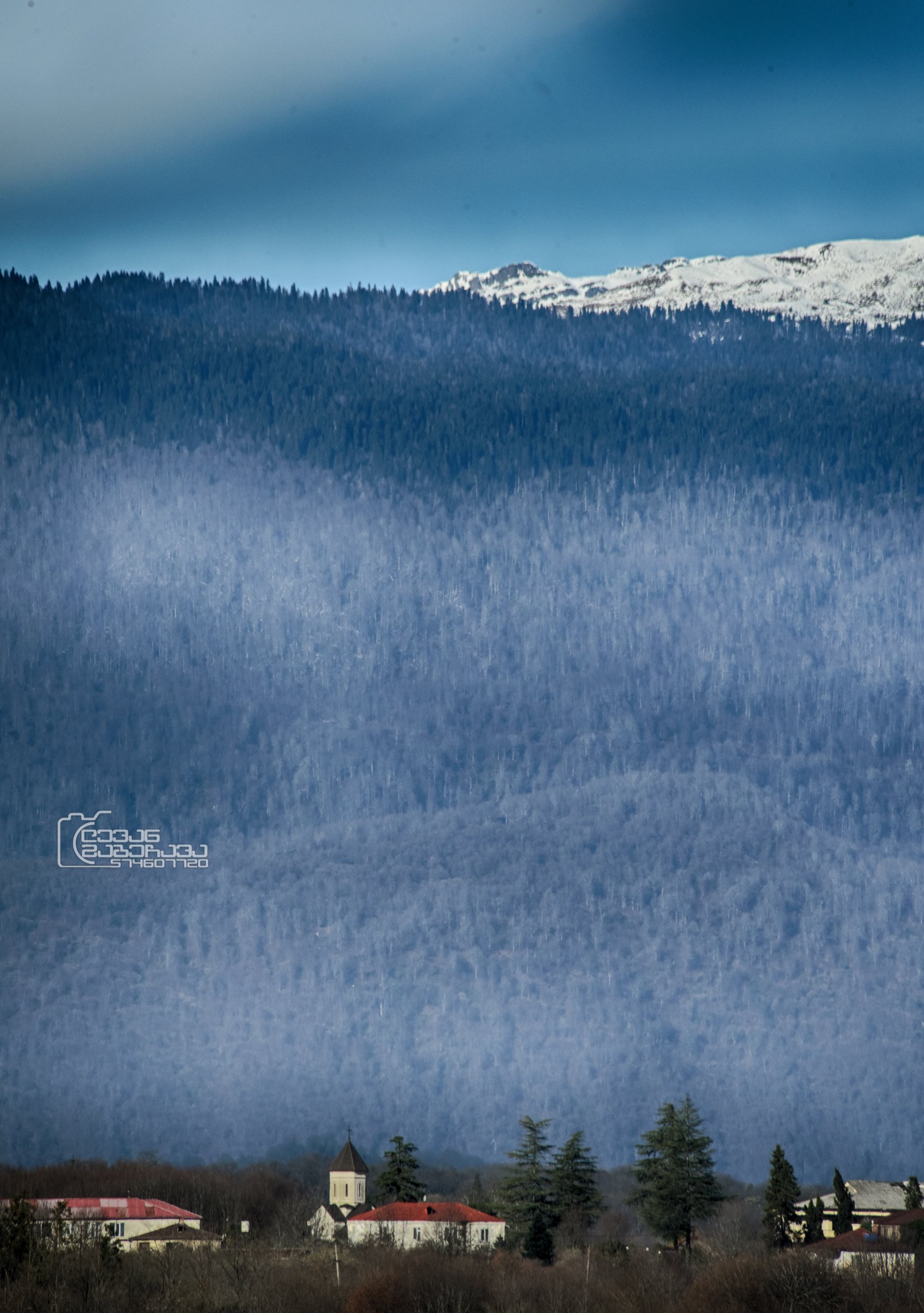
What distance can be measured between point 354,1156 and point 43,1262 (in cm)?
7929

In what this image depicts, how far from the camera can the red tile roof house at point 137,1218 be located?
79.8 metres

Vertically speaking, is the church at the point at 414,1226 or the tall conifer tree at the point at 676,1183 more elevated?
the tall conifer tree at the point at 676,1183

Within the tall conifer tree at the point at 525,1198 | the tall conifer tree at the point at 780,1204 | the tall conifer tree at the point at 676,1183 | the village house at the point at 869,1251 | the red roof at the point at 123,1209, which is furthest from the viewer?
the red roof at the point at 123,1209

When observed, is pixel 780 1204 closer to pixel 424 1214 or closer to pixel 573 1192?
pixel 573 1192

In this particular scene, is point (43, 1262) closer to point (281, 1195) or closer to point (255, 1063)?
point (281, 1195)

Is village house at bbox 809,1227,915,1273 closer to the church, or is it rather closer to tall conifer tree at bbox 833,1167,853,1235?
tall conifer tree at bbox 833,1167,853,1235

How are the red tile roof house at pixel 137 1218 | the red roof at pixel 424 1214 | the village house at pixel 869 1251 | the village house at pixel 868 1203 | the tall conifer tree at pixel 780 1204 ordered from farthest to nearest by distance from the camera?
Answer: 1. the village house at pixel 868 1203
2. the red roof at pixel 424 1214
3. the tall conifer tree at pixel 780 1204
4. the red tile roof house at pixel 137 1218
5. the village house at pixel 869 1251

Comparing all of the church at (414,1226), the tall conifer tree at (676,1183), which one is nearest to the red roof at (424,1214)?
the church at (414,1226)

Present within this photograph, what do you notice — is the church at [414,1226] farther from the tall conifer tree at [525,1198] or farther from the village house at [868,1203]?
the village house at [868,1203]

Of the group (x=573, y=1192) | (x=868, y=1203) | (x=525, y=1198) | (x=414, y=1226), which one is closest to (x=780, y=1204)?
(x=573, y=1192)

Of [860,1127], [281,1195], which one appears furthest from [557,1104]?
[281,1195]

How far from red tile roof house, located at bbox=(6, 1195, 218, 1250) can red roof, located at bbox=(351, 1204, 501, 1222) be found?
8282 mm

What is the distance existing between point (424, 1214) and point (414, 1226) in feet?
2.44

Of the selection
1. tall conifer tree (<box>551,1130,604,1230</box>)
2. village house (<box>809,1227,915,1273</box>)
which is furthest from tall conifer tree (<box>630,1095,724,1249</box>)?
village house (<box>809,1227,915,1273</box>)
